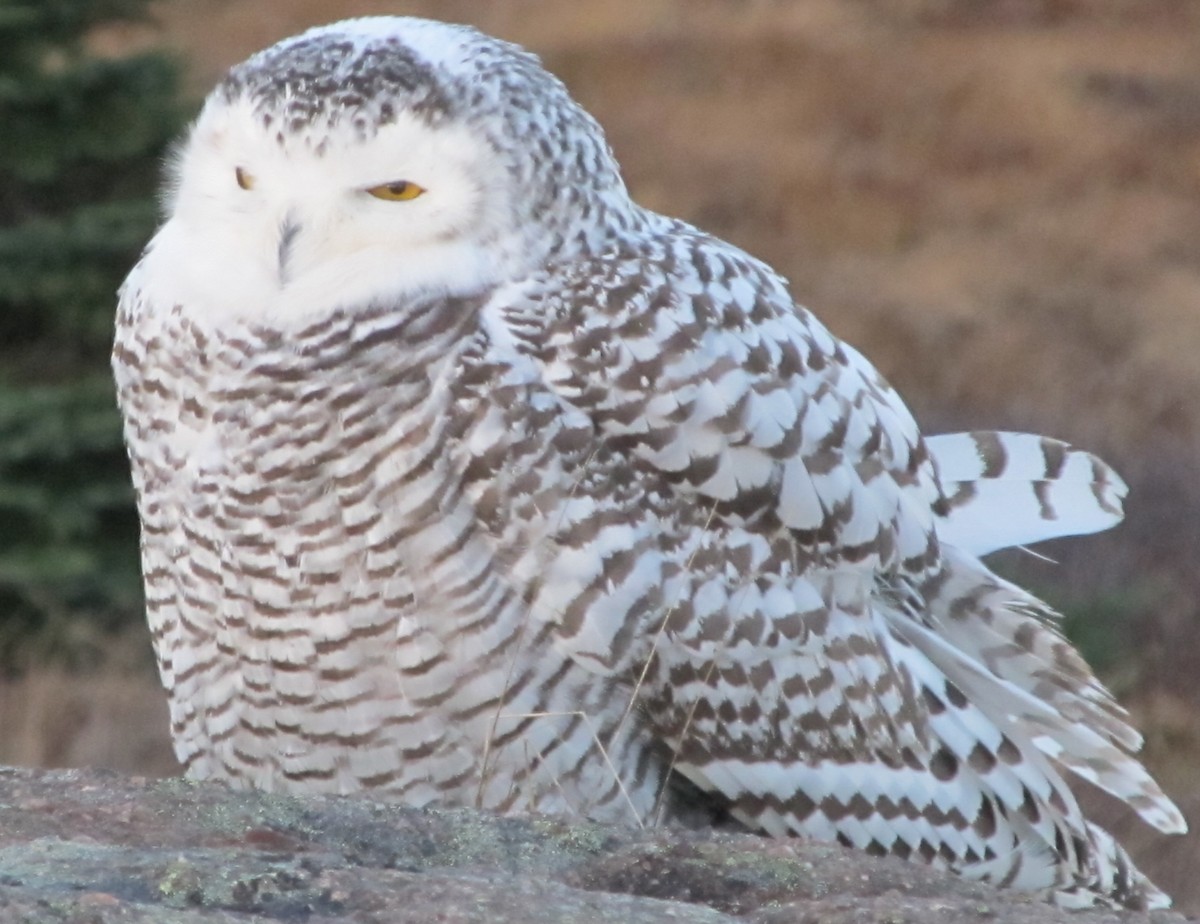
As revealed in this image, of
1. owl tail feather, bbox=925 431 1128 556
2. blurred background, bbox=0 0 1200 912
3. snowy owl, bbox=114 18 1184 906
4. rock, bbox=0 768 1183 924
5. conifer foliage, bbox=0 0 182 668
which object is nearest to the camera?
rock, bbox=0 768 1183 924

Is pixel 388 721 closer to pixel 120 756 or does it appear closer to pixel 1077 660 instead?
pixel 1077 660

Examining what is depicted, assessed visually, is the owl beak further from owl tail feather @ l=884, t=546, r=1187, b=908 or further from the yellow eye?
owl tail feather @ l=884, t=546, r=1187, b=908

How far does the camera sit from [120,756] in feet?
30.4

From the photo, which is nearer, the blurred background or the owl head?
the owl head

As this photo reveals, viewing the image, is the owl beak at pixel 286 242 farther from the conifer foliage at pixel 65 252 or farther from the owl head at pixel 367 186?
the conifer foliage at pixel 65 252

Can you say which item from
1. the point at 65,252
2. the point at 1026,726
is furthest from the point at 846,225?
the point at 1026,726

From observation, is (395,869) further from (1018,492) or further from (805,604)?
(1018,492)

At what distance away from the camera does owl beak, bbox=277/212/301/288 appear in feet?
11.8

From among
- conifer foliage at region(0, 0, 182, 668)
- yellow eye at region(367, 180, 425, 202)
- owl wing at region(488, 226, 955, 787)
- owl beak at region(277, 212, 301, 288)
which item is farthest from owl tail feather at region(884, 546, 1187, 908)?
conifer foliage at region(0, 0, 182, 668)

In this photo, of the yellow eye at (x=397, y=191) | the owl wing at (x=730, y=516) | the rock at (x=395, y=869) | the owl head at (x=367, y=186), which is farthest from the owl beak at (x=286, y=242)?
the rock at (x=395, y=869)

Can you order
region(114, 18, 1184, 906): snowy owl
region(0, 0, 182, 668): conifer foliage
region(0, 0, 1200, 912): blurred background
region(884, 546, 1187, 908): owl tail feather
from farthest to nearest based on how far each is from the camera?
region(0, 0, 1200, 912): blurred background, region(0, 0, 182, 668): conifer foliage, region(884, 546, 1187, 908): owl tail feather, region(114, 18, 1184, 906): snowy owl

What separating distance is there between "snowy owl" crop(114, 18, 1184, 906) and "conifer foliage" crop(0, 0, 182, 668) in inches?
198

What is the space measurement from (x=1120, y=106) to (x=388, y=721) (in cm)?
1852

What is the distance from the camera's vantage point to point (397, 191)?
3658 millimetres
